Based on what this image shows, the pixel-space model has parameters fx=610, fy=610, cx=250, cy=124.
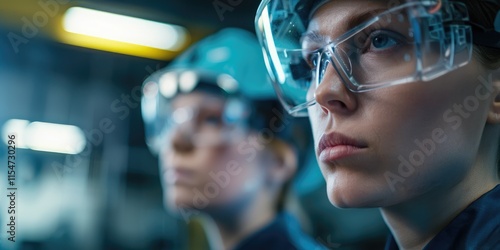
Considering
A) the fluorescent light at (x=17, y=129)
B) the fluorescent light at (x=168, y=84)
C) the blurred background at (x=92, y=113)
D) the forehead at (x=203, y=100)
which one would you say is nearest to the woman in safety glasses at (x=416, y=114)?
the forehead at (x=203, y=100)

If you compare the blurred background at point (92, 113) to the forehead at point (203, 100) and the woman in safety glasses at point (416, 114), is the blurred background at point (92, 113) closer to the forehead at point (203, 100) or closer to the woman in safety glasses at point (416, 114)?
the forehead at point (203, 100)

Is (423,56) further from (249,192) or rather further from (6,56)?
(6,56)

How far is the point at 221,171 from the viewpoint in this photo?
6.43 feet

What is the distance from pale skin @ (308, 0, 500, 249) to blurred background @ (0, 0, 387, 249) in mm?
2622

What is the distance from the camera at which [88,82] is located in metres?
4.35

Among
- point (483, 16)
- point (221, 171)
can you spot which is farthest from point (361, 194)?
point (221, 171)

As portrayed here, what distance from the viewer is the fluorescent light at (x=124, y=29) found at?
13.6ft

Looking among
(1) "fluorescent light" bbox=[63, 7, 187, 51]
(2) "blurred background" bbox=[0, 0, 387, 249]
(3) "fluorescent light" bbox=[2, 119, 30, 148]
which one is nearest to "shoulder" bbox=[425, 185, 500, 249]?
(2) "blurred background" bbox=[0, 0, 387, 249]

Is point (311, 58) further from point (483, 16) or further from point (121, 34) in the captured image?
point (121, 34)

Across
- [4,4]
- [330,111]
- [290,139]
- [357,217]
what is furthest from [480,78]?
[4,4]

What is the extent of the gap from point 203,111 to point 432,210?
1.23 metres

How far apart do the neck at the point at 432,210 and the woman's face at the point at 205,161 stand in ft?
3.36

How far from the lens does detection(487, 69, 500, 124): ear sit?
94cm

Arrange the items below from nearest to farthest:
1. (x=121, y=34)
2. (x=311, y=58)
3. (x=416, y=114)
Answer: (x=416, y=114)
(x=311, y=58)
(x=121, y=34)
